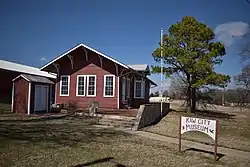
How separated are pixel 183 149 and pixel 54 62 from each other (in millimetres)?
15121

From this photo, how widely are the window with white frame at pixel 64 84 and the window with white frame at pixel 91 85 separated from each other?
1948 mm

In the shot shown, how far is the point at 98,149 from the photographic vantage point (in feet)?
26.1

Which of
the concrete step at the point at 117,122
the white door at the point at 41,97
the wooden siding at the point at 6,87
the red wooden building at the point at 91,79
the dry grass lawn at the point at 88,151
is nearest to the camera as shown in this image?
the dry grass lawn at the point at 88,151

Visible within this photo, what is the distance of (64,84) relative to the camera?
2136 cm

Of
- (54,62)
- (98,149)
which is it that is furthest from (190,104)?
(98,149)

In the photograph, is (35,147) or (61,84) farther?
(61,84)

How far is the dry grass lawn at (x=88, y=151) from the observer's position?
6387 mm

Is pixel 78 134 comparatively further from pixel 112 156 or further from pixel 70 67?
pixel 70 67

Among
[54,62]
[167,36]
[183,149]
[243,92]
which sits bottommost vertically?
[183,149]

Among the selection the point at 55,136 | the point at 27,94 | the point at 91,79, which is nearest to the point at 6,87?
the point at 27,94

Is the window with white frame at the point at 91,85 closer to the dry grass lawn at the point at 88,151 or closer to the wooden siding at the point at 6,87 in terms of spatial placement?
the wooden siding at the point at 6,87

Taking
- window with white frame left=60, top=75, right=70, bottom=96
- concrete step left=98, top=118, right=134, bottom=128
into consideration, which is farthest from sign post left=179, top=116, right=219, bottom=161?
window with white frame left=60, top=75, right=70, bottom=96

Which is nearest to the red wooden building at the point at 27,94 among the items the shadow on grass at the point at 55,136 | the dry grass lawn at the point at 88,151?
the shadow on grass at the point at 55,136

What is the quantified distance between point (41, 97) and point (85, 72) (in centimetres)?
443
